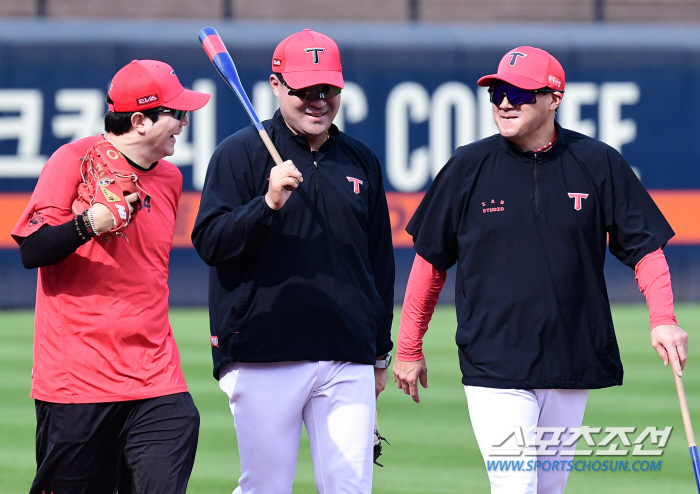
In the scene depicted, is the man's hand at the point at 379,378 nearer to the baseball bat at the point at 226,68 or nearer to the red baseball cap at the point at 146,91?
the baseball bat at the point at 226,68

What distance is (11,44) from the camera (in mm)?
14234

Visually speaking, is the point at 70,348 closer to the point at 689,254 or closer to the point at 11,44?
the point at 11,44

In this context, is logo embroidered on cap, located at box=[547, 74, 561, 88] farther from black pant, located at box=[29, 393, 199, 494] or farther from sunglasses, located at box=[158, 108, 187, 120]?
black pant, located at box=[29, 393, 199, 494]

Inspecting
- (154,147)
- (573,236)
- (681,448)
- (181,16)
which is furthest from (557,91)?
(181,16)

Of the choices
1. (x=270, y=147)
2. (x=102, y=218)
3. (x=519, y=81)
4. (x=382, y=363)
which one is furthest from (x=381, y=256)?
(x=102, y=218)

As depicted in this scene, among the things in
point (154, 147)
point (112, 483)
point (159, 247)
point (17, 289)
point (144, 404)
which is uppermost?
point (154, 147)

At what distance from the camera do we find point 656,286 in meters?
4.16

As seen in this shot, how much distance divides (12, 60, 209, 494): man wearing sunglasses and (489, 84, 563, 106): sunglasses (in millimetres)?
1375

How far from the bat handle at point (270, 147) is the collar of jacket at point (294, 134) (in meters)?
0.15

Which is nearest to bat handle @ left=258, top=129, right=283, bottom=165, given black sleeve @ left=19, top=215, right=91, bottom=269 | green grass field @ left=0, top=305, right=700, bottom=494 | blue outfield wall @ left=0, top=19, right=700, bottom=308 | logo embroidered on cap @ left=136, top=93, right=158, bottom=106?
logo embroidered on cap @ left=136, top=93, right=158, bottom=106

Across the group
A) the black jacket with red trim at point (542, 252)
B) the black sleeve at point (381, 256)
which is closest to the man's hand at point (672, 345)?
the black jacket with red trim at point (542, 252)

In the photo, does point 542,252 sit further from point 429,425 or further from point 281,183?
point 429,425

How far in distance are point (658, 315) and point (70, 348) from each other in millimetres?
2233

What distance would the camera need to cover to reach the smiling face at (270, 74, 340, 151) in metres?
4.32
